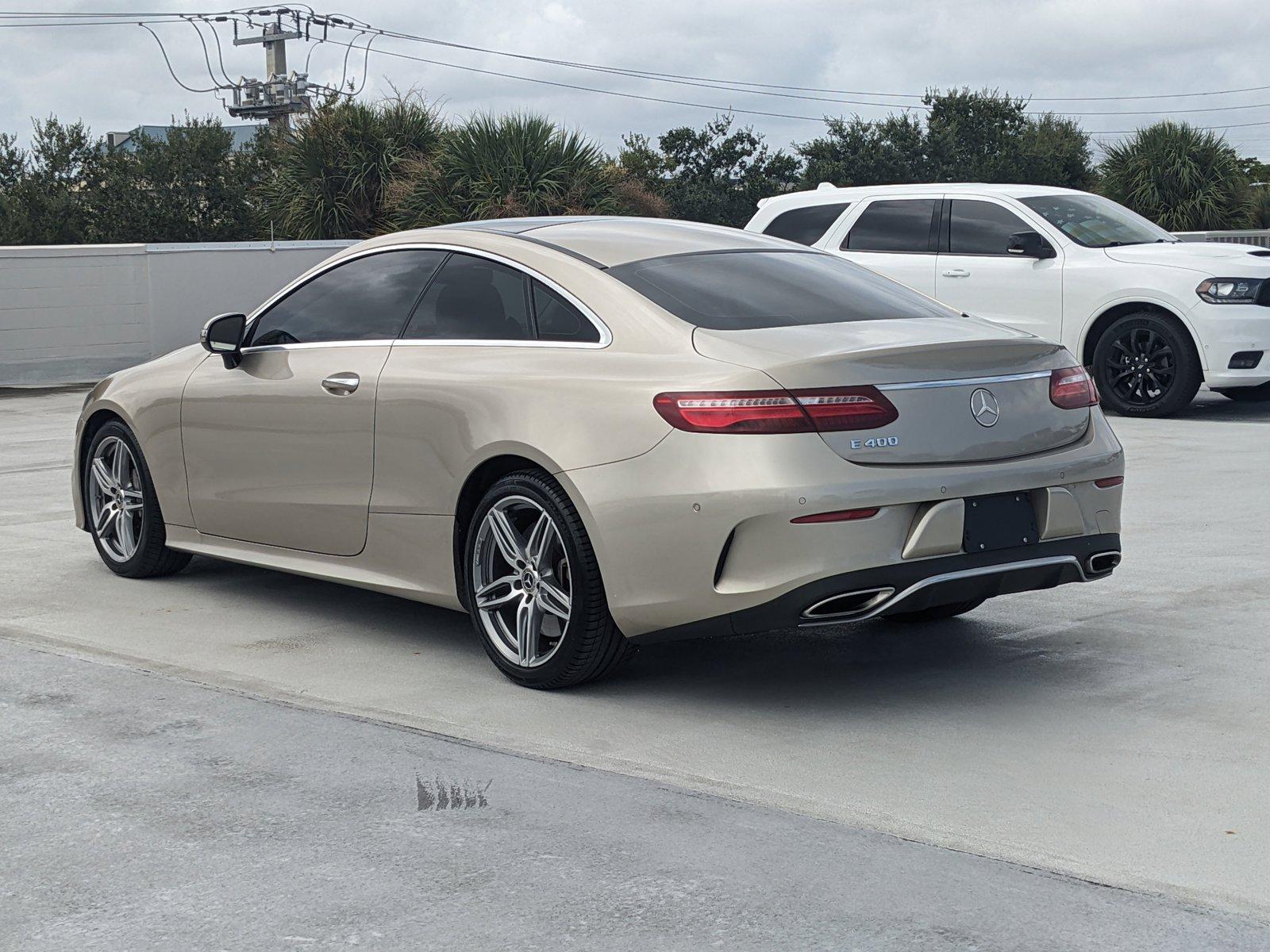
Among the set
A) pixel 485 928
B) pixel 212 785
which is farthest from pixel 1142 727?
pixel 212 785

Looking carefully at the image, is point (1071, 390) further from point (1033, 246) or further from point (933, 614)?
point (1033, 246)

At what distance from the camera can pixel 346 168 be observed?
26.7m

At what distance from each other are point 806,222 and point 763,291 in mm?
9516

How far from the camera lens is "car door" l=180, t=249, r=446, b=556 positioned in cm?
605

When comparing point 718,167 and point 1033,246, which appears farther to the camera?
point 718,167

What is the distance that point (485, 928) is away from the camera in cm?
345

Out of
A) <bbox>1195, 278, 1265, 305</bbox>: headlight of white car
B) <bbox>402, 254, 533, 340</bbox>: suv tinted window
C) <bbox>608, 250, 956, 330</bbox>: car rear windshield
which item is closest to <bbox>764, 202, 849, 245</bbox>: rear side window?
<bbox>1195, 278, 1265, 305</bbox>: headlight of white car

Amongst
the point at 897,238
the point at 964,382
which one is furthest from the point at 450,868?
the point at 897,238

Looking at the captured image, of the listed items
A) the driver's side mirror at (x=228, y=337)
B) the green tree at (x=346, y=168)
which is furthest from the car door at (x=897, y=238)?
the green tree at (x=346, y=168)

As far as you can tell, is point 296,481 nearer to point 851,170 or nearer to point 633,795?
point 633,795

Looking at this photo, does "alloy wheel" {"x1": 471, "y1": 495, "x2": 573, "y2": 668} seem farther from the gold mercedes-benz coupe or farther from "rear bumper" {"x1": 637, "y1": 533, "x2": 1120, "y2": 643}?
"rear bumper" {"x1": 637, "y1": 533, "x2": 1120, "y2": 643}

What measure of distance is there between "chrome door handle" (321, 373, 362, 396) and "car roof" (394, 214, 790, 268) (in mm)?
581

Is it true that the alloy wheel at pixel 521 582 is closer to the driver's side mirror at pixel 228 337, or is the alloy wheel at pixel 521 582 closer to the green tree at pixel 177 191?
the driver's side mirror at pixel 228 337

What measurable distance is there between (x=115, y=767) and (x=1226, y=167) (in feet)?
89.8
